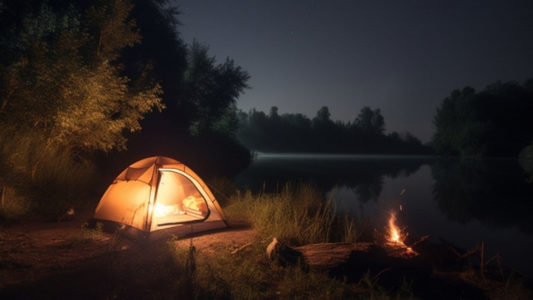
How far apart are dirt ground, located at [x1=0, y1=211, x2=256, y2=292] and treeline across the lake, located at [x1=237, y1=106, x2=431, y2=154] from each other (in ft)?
324

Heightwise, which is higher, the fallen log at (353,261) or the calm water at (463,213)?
the fallen log at (353,261)

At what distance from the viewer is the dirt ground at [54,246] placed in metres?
4.20

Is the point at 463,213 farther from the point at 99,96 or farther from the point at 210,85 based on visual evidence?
the point at 210,85

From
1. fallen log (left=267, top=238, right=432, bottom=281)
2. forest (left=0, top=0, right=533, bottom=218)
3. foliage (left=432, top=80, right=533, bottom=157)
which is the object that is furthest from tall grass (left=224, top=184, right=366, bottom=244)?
foliage (left=432, top=80, right=533, bottom=157)

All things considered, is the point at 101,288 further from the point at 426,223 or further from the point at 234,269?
the point at 426,223

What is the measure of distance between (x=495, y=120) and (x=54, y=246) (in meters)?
71.7

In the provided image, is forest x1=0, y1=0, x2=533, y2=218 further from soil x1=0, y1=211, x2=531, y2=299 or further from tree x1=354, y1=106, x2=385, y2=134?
tree x1=354, y1=106, x2=385, y2=134

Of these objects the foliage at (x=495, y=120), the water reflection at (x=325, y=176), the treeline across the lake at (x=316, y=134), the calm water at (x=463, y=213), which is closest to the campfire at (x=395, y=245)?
the calm water at (x=463, y=213)

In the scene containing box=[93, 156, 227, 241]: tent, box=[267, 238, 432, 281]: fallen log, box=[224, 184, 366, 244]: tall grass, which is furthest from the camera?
box=[224, 184, 366, 244]: tall grass

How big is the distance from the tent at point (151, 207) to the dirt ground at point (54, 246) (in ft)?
1.13

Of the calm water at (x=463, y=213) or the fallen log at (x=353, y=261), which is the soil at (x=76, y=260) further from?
the calm water at (x=463, y=213)

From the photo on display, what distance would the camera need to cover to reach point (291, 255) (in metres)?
5.01

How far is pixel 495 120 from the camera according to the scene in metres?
55.4

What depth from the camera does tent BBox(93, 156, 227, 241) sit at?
6.20 meters
